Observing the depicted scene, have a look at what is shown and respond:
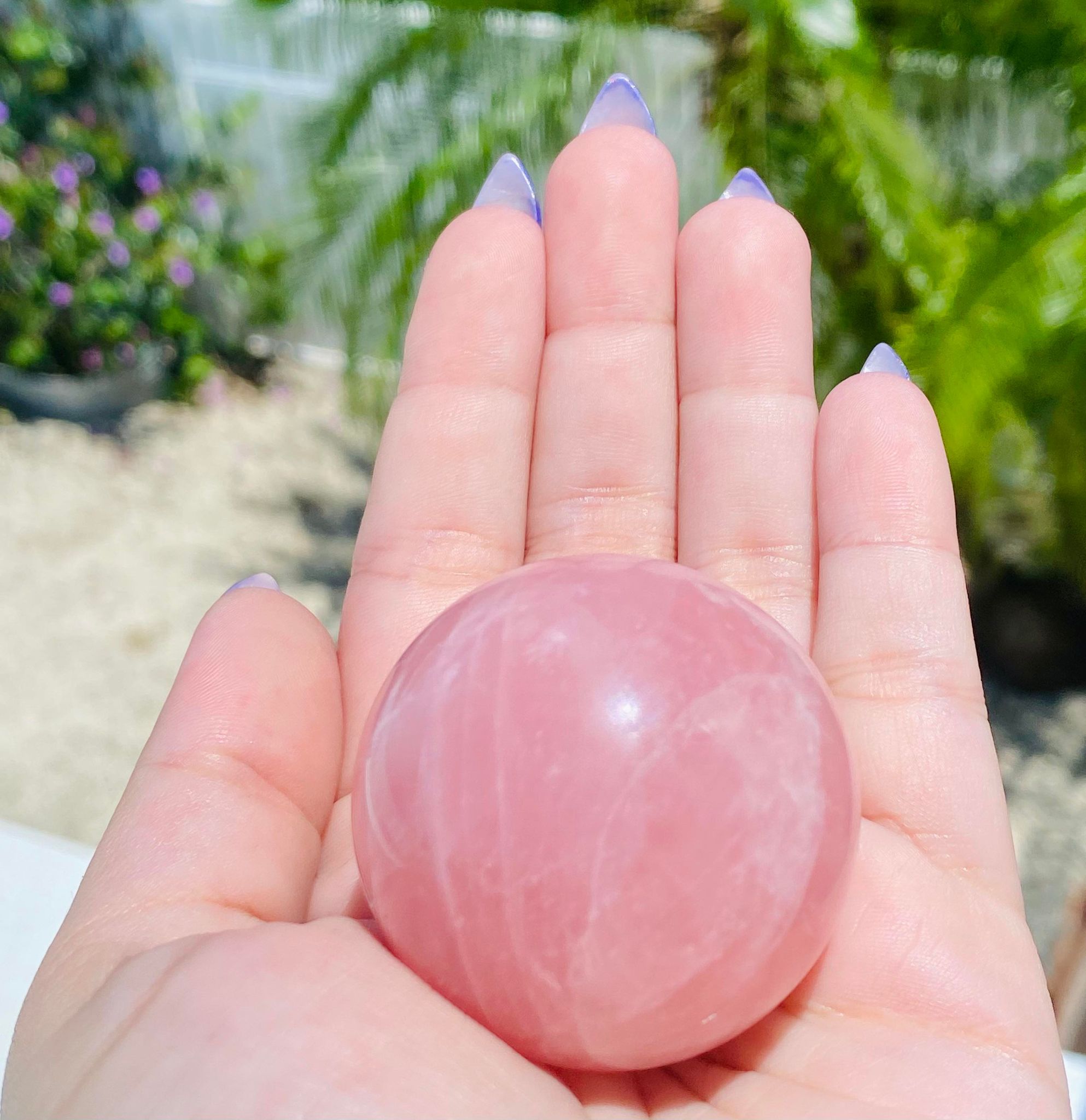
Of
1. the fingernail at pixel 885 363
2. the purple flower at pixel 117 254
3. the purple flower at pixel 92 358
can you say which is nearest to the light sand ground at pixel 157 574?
the purple flower at pixel 92 358

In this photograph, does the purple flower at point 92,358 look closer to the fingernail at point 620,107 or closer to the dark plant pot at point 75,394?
the dark plant pot at point 75,394

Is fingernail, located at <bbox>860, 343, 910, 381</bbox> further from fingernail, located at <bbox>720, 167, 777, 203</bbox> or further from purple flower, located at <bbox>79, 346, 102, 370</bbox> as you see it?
purple flower, located at <bbox>79, 346, 102, 370</bbox>

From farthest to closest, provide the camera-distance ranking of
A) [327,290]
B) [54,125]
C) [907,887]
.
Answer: [54,125] → [327,290] → [907,887]

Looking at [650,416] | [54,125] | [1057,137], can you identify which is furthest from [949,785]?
[54,125]

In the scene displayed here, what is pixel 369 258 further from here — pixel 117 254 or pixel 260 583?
pixel 260 583

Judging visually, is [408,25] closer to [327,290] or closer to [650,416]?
[327,290]

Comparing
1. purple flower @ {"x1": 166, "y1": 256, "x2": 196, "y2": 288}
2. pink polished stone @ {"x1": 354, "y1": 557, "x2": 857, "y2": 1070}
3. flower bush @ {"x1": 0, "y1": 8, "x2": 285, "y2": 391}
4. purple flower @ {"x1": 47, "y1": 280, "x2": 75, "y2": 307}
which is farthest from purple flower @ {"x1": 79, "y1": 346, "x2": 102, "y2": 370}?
pink polished stone @ {"x1": 354, "y1": 557, "x2": 857, "y2": 1070}

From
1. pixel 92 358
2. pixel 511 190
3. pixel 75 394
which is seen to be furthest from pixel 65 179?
pixel 511 190
